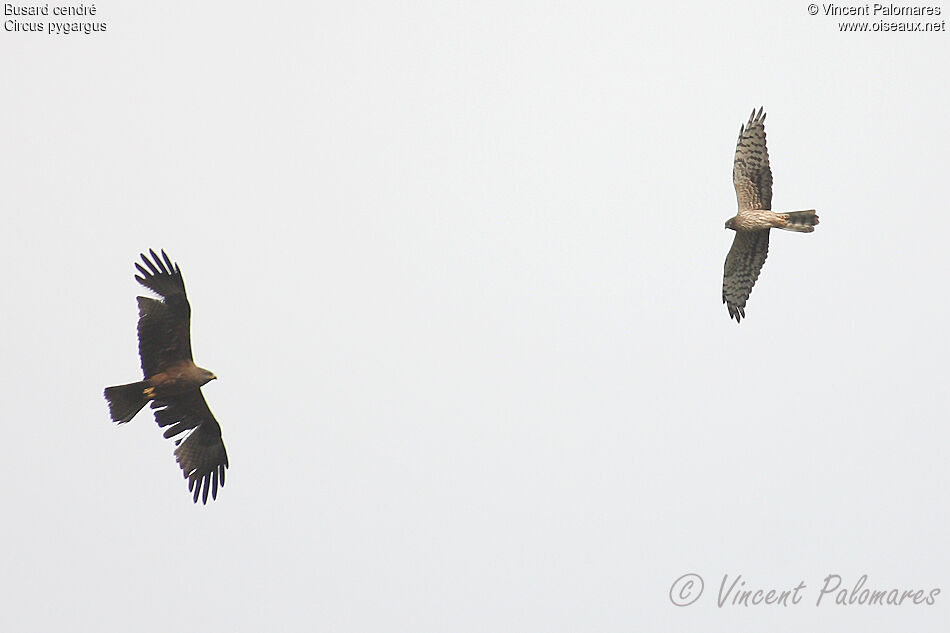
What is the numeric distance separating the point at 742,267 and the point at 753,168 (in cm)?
68

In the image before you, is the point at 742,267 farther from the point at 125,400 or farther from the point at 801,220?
the point at 125,400

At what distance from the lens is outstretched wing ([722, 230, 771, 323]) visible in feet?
31.8

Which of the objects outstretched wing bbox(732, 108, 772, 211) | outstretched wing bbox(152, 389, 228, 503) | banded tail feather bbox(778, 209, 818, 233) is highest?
outstretched wing bbox(732, 108, 772, 211)

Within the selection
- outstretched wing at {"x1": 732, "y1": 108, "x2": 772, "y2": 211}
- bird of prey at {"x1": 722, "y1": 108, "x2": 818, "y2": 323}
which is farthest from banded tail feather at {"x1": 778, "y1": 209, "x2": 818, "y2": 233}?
outstretched wing at {"x1": 732, "y1": 108, "x2": 772, "y2": 211}

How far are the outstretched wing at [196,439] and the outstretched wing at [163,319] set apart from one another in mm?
294

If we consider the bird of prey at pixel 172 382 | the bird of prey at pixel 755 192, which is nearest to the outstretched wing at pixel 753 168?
the bird of prey at pixel 755 192

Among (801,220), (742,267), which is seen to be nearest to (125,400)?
(742,267)

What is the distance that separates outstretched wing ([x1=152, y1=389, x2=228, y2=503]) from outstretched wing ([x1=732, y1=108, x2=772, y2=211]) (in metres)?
3.33

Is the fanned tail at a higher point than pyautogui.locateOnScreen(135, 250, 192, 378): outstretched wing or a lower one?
lower

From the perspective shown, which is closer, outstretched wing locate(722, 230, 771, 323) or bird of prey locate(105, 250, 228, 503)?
bird of prey locate(105, 250, 228, 503)

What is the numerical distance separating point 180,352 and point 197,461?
2.65ft

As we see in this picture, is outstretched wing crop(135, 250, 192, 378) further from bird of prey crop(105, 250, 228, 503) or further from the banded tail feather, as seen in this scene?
the banded tail feather

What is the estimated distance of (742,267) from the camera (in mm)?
9867

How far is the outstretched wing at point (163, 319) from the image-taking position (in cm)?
862
